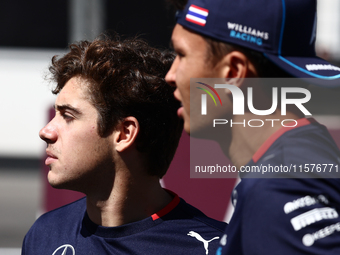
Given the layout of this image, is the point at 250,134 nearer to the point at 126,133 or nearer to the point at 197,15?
the point at 197,15

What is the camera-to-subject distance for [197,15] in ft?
5.05

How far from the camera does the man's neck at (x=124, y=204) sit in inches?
92.0

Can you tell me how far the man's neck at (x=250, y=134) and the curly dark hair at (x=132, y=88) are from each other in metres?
0.87

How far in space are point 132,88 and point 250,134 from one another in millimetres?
987

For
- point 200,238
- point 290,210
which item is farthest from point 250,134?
point 200,238

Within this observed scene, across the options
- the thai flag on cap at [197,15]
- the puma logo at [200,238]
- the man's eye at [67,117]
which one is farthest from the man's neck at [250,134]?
the man's eye at [67,117]

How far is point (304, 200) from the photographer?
126cm

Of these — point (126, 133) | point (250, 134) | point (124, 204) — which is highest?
point (250, 134)

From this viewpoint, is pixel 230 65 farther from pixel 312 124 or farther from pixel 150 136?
pixel 150 136

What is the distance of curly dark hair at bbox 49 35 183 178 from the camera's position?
2.34m

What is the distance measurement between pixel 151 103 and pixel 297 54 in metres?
1.03

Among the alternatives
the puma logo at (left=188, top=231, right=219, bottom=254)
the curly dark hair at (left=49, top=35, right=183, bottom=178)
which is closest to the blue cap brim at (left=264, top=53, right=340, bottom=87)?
the curly dark hair at (left=49, top=35, right=183, bottom=178)

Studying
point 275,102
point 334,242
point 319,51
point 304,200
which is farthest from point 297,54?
point 319,51

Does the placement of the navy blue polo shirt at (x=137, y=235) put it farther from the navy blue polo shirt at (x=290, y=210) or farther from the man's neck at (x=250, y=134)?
the navy blue polo shirt at (x=290, y=210)
